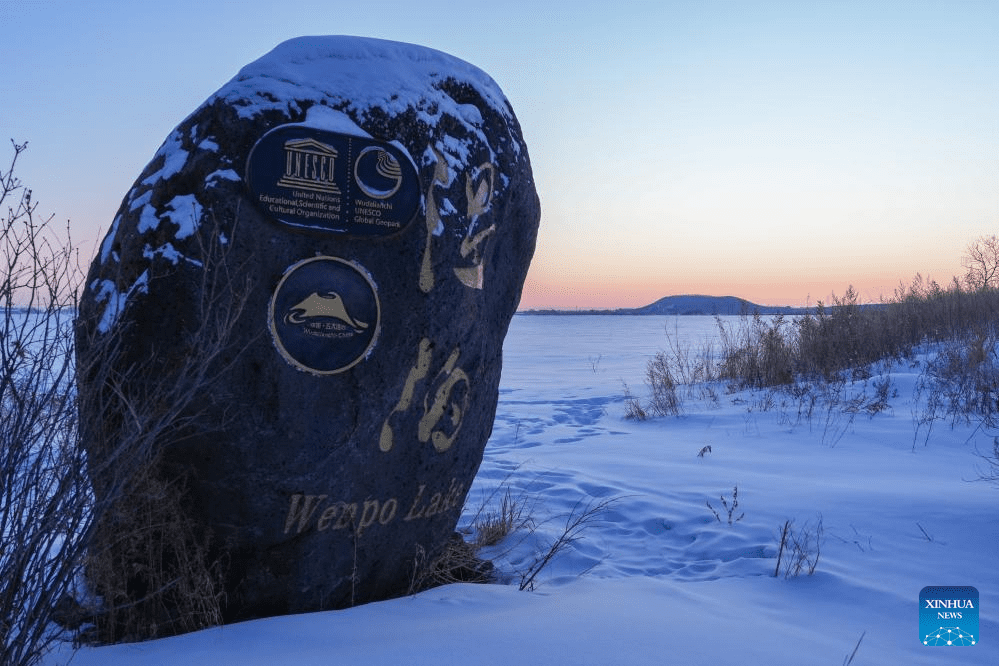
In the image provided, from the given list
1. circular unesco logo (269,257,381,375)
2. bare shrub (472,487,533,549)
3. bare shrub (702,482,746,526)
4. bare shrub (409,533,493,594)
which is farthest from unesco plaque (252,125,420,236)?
Answer: bare shrub (702,482,746,526)

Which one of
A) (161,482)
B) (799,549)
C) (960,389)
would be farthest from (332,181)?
(960,389)

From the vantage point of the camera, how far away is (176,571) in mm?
2715

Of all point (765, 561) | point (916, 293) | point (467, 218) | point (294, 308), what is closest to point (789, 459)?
point (765, 561)

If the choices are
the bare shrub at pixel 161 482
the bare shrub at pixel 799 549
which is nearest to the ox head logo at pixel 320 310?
the bare shrub at pixel 161 482

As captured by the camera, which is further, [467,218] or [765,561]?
[765,561]

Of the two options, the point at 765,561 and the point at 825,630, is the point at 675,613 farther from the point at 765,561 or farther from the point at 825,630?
the point at 765,561

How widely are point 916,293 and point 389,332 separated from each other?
555 inches

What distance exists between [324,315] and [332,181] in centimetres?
57

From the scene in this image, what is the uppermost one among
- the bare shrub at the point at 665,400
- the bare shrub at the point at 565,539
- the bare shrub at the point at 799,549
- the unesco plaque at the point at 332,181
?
the unesco plaque at the point at 332,181

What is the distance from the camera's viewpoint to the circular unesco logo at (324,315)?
279 cm

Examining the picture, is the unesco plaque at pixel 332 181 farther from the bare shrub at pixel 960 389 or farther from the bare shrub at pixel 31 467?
the bare shrub at pixel 960 389

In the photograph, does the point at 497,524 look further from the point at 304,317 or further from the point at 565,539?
the point at 304,317

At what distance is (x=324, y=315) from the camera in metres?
2.86

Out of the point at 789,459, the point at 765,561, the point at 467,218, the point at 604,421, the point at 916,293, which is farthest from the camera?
the point at 916,293
